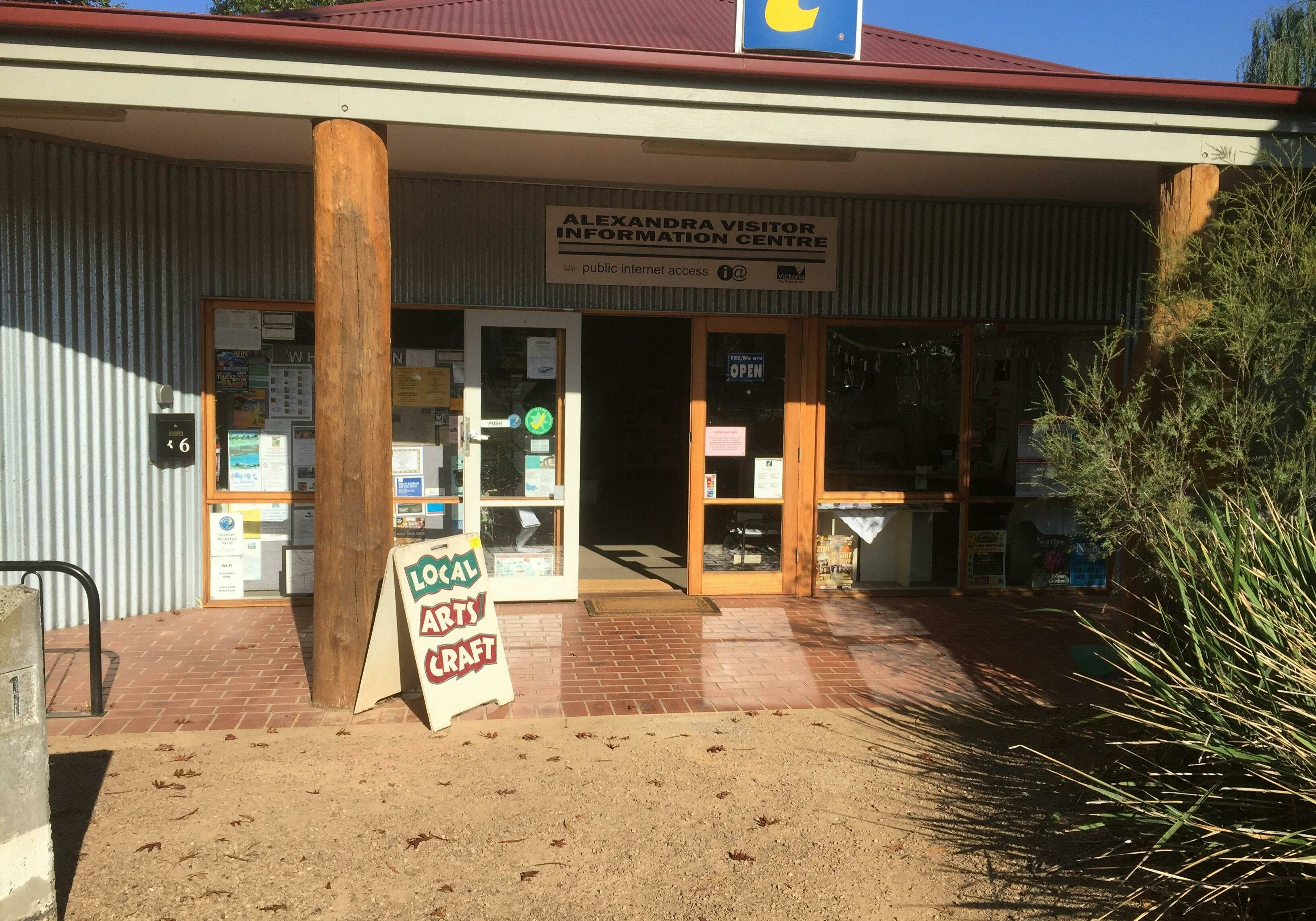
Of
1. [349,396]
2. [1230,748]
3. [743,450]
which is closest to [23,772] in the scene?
[349,396]

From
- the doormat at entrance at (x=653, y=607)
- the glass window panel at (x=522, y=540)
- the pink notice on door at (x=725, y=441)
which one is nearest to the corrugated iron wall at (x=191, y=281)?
the pink notice on door at (x=725, y=441)

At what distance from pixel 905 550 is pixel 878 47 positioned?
3.91 m

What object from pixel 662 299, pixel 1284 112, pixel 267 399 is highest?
pixel 1284 112

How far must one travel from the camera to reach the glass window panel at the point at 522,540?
8.23 metres

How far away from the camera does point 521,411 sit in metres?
8.19

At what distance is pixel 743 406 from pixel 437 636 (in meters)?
3.67

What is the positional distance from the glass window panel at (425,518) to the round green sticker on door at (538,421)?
0.78 metres

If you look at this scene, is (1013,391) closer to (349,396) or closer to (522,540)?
(522,540)

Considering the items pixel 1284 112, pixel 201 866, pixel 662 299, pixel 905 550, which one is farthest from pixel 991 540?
pixel 201 866

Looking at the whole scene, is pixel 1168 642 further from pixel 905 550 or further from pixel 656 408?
pixel 656 408

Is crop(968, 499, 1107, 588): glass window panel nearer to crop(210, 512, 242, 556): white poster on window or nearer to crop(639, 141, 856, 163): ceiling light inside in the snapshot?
crop(639, 141, 856, 163): ceiling light inside

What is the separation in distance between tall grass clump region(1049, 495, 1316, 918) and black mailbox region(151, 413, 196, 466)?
20.0 feet

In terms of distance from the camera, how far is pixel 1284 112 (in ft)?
20.0

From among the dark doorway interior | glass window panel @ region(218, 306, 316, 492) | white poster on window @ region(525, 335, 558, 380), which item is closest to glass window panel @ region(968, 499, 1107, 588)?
white poster on window @ region(525, 335, 558, 380)
